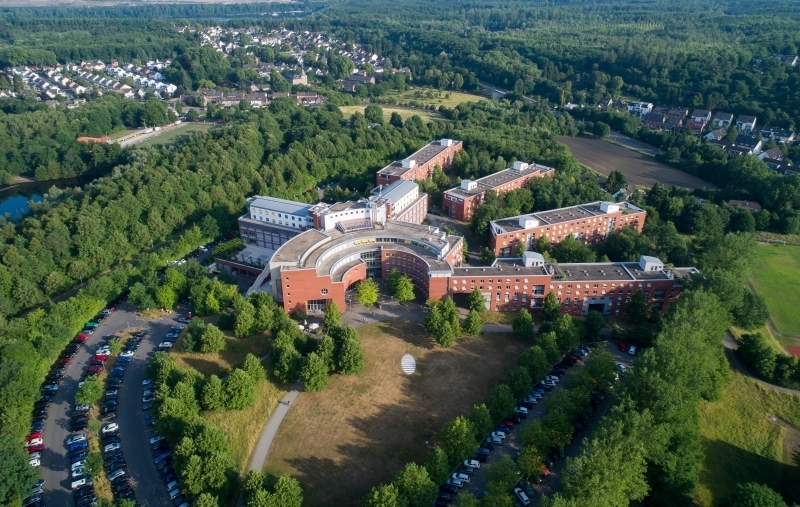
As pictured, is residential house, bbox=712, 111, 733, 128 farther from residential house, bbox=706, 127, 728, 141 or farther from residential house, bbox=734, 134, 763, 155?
residential house, bbox=734, 134, 763, 155

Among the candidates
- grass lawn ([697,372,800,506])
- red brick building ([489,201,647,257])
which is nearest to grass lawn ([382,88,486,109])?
red brick building ([489,201,647,257])

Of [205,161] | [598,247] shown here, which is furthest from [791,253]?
[205,161]

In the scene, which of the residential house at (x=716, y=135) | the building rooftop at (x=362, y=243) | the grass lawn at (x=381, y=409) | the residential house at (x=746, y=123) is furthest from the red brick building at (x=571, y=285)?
the residential house at (x=746, y=123)

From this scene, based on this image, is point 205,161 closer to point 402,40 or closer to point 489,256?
point 489,256

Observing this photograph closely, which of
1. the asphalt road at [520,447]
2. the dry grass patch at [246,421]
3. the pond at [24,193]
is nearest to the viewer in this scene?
the asphalt road at [520,447]

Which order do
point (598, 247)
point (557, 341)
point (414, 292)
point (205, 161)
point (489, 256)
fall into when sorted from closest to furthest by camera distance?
point (557, 341), point (414, 292), point (489, 256), point (598, 247), point (205, 161)

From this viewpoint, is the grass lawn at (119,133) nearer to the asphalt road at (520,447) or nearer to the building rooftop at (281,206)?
the building rooftop at (281,206)

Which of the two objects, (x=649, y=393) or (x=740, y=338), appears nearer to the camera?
(x=649, y=393)
